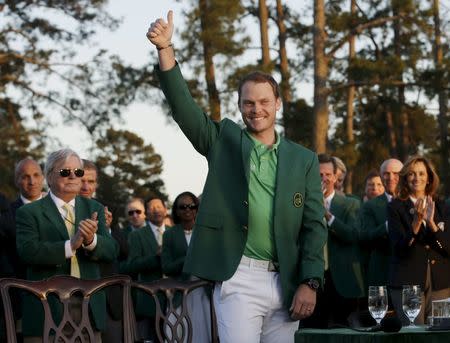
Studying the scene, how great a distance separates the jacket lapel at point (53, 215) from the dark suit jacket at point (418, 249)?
2.92m

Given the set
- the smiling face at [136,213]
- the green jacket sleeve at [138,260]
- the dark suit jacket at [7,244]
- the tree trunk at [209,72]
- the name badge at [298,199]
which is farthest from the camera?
the tree trunk at [209,72]

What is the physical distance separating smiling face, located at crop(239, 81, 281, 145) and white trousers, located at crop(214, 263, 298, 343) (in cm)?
63

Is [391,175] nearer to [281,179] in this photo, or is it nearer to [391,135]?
[281,179]

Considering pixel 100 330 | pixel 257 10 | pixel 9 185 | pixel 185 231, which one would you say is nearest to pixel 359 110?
pixel 257 10

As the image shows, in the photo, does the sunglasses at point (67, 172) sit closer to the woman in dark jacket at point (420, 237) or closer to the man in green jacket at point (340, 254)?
the woman in dark jacket at point (420, 237)

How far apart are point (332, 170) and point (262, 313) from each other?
5403 mm

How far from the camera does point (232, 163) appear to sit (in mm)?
5496

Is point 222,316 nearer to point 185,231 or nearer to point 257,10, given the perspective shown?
point 185,231

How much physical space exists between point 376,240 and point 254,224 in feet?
17.1

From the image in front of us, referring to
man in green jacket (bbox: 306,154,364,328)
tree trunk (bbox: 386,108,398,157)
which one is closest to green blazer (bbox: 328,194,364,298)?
man in green jacket (bbox: 306,154,364,328)

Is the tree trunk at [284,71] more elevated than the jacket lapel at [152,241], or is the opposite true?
the tree trunk at [284,71]

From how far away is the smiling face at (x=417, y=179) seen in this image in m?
9.23

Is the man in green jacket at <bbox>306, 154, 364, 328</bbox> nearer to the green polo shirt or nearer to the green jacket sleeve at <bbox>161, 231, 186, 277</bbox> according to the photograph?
the green jacket sleeve at <bbox>161, 231, 186, 277</bbox>

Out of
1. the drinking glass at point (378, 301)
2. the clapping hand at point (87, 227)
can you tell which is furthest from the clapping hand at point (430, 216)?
the drinking glass at point (378, 301)
